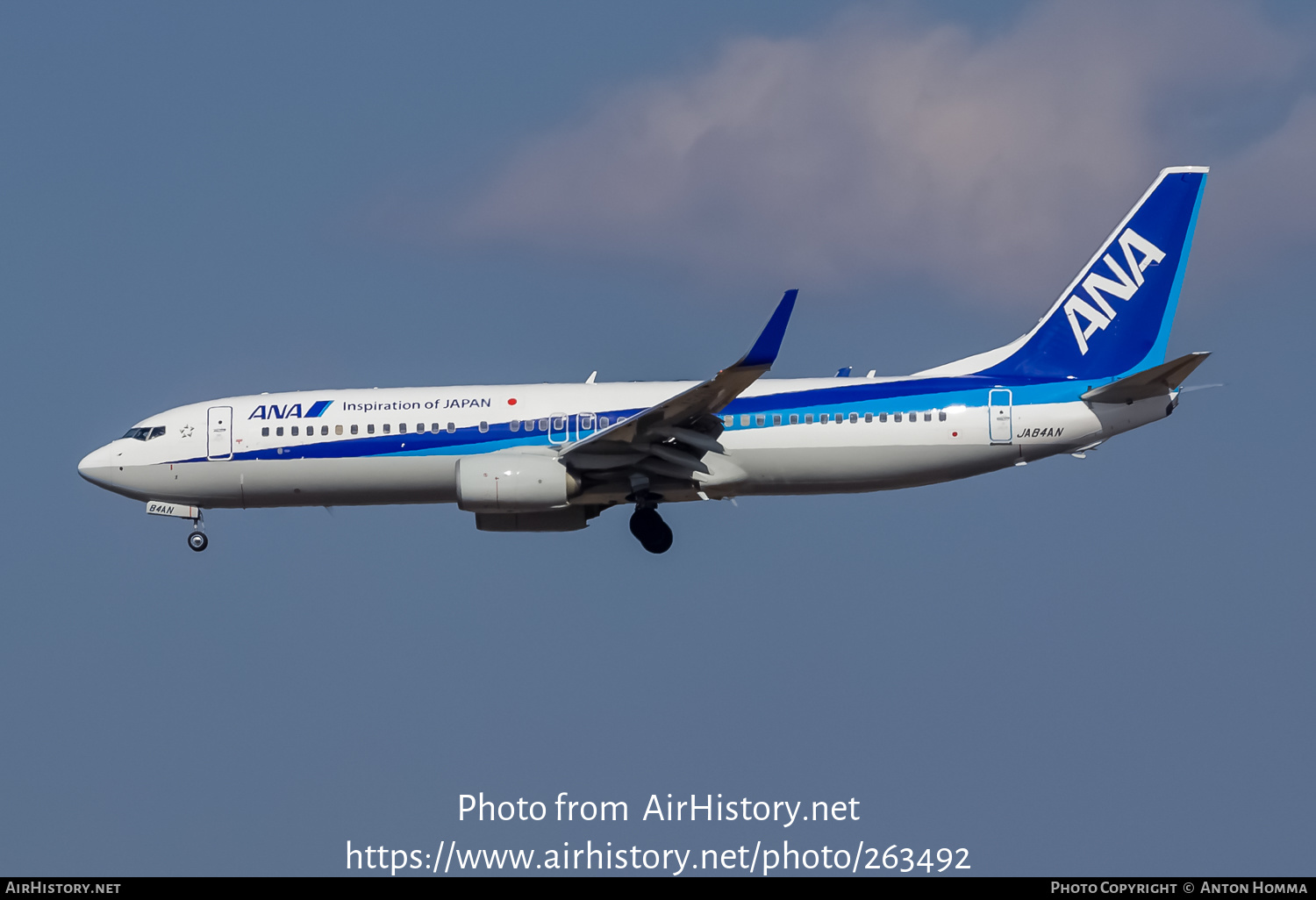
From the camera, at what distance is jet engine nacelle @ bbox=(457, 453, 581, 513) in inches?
1359

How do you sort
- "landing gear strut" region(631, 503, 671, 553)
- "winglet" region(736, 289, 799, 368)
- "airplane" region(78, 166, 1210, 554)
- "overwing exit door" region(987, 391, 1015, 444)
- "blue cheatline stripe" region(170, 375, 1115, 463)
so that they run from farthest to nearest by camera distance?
1. "landing gear strut" region(631, 503, 671, 553)
2. "blue cheatline stripe" region(170, 375, 1115, 463)
3. "overwing exit door" region(987, 391, 1015, 444)
4. "airplane" region(78, 166, 1210, 554)
5. "winglet" region(736, 289, 799, 368)

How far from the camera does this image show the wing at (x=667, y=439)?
111 feet

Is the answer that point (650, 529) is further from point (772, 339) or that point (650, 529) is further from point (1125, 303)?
point (1125, 303)

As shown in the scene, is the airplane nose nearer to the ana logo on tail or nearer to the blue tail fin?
the blue tail fin

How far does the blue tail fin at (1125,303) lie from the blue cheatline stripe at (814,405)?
24.6 inches

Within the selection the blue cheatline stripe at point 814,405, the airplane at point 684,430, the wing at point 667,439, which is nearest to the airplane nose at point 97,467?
the airplane at point 684,430

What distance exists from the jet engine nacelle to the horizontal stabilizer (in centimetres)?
1103

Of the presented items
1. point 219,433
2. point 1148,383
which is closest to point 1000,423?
point 1148,383

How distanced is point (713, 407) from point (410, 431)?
6627 mm

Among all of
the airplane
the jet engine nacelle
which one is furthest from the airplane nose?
the jet engine nacelle

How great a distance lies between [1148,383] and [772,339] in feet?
26.6

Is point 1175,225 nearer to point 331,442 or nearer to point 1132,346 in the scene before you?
point 1132,346

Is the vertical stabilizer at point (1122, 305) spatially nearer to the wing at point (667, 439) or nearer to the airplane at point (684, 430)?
the airplane at point (684, 430)

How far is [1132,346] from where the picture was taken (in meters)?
37.2
